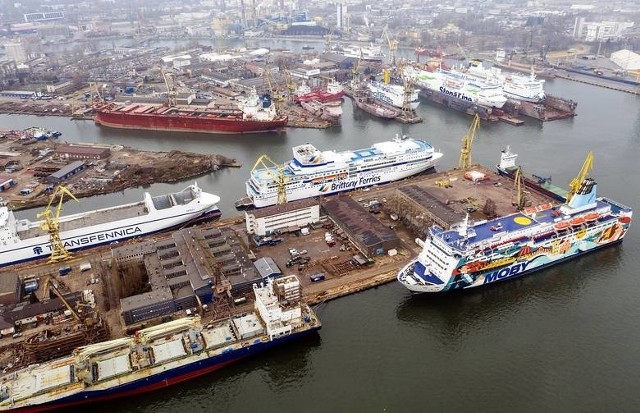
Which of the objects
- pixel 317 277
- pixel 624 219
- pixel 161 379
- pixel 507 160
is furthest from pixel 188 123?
pixel 624 219

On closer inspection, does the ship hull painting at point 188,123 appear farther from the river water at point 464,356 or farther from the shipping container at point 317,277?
the river water at point 464,356

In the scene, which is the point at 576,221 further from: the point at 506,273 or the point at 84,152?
the point at 84,152

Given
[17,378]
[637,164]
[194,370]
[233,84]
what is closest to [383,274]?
[194,370]

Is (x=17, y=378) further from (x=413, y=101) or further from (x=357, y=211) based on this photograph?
(x=413, y=101)

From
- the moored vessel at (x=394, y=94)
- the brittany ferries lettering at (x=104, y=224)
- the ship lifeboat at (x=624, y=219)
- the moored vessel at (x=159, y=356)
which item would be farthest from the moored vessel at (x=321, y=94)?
the moored vessel at (x=159, y=356)

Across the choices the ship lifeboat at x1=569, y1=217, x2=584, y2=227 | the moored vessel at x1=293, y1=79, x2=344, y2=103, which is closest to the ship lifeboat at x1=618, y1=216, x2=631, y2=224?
the ship lifeboat at x1=569, y1=217, x2=584, y2=227

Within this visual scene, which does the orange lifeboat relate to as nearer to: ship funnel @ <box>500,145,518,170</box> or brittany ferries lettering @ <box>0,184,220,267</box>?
ship funnel @ <box>500,145,518,170</box>
